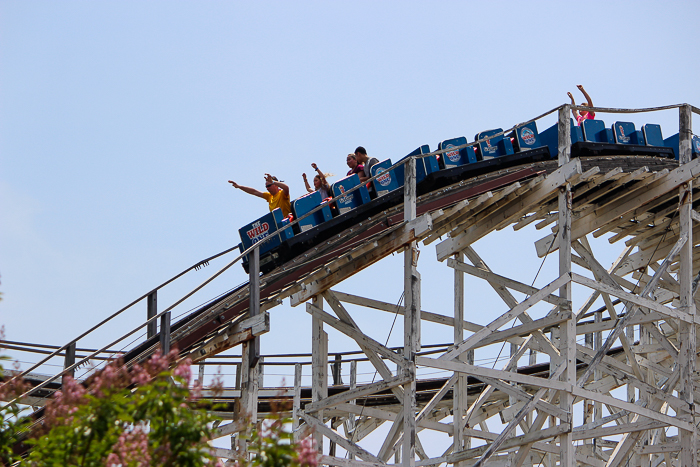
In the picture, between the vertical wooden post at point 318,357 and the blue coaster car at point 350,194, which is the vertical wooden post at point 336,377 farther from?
the blue coaster car at point 350,194

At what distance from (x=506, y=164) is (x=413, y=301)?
2.94 metres

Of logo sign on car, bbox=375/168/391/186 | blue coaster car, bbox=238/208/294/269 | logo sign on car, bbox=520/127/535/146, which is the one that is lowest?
blue coaster car, bbox=238/208/294/269

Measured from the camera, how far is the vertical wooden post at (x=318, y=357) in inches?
540

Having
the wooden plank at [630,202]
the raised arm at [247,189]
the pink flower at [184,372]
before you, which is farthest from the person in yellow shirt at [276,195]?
the pink flower at [184,372]

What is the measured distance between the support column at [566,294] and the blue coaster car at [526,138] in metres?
0.65

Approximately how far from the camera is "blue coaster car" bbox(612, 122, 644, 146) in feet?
49.2

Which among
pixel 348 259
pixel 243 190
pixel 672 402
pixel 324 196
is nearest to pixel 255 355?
pixel 348 259

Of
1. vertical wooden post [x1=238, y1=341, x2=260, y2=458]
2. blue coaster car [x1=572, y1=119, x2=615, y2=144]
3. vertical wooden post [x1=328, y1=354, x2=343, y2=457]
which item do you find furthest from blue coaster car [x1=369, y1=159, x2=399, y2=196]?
vertical wooden post [x1=328, y1=354, x2=343, y2=457]

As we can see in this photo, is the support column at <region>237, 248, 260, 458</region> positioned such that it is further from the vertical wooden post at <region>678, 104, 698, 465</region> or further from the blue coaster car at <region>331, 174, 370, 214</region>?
the vertical wooden post at <region>678, 104, 698, 465</region>

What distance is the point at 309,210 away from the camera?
13703 millimetres

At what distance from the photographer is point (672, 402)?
45.9ft

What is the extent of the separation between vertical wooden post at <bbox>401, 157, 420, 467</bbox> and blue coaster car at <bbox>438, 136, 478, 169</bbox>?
117 centimetres

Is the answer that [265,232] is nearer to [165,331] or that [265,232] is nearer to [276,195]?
[276,195]

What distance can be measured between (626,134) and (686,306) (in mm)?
2810
